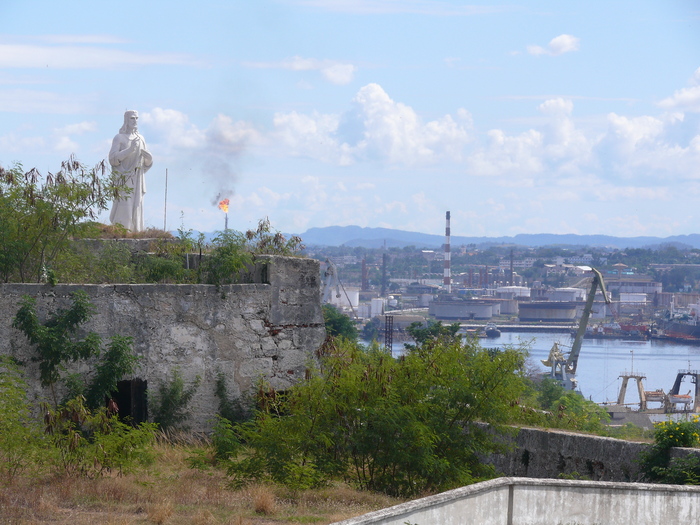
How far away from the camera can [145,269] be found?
962cm

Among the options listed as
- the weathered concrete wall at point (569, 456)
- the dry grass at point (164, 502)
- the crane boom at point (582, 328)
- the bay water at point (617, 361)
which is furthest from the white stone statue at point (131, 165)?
the crane boom at point (582, 328)

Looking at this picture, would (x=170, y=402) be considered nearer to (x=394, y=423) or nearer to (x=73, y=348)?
(x=73, y=348)

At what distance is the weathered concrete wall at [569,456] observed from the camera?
739 cm

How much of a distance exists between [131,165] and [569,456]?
6691 mm

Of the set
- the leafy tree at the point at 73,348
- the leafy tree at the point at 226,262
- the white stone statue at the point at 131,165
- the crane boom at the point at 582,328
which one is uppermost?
the white stone statue at the point at 131,165

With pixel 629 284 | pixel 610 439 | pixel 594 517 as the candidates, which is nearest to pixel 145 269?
pixel 610 439

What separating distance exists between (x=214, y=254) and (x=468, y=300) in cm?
11740

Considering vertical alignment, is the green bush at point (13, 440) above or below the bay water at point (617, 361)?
above

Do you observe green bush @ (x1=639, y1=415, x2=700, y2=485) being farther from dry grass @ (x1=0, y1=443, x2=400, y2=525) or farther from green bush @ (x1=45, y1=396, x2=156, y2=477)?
green bush @ (x1=45, y1=396, x2=156, y2=477)

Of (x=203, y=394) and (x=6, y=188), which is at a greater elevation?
(x=6, y=188)

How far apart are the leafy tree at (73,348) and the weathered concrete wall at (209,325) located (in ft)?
0.28

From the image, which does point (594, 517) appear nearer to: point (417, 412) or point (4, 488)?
point (417, 412)

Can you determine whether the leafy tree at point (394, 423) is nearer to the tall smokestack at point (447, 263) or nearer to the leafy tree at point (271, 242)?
the leafy tree at point (271, 242)

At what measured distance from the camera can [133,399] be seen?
28.2 ft
